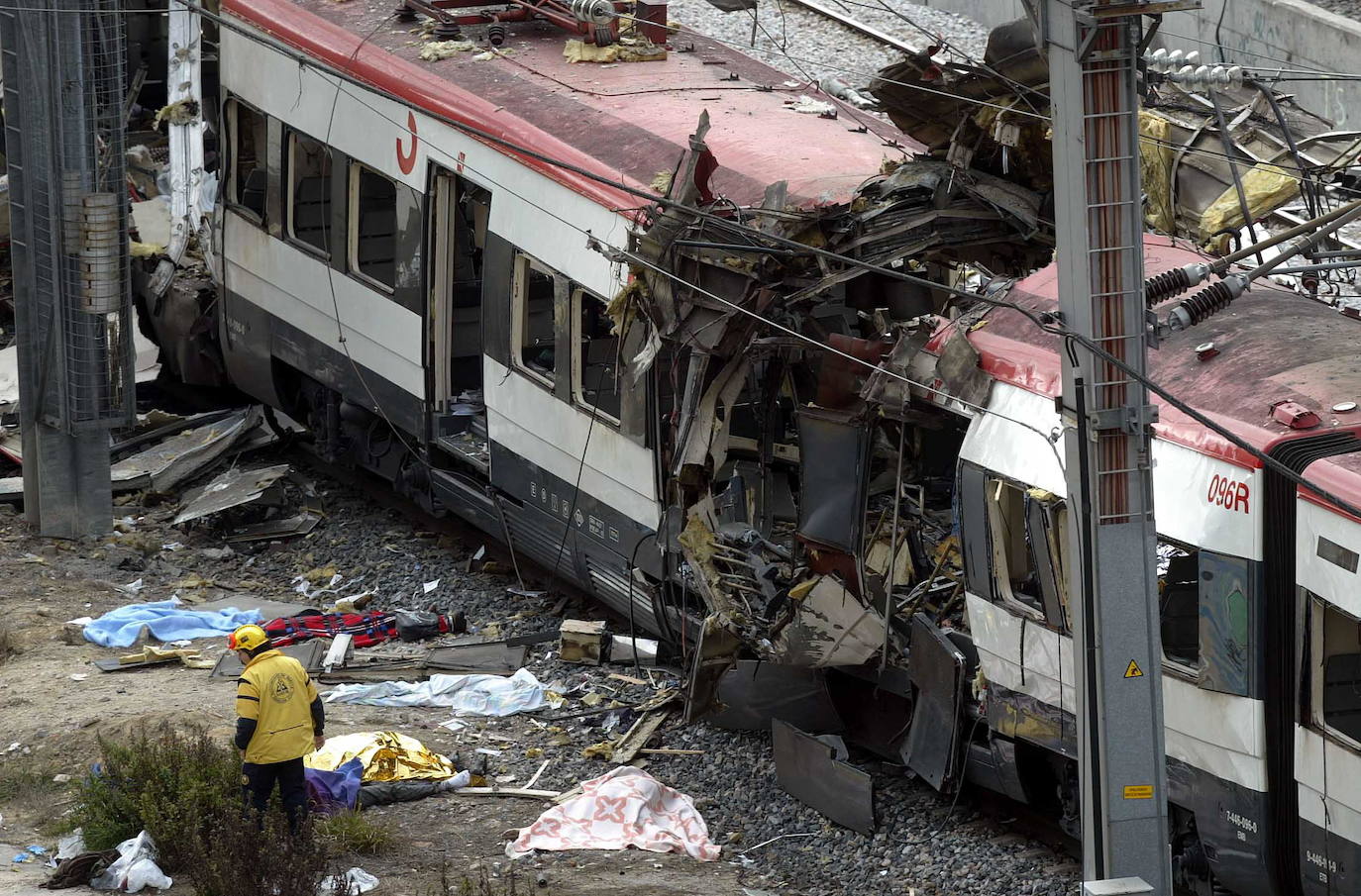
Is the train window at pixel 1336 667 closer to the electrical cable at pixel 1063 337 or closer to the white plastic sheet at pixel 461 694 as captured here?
the electrical cable at pixel 1063 337

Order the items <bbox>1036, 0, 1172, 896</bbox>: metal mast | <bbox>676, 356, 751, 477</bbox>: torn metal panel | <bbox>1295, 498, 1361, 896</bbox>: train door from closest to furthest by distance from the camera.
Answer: <bbox>1036, 0, 1172, 896</bbox>: metal mast
<bbox>1295, 498, 1361, 896</bbox>: train door
<bbox>676, 356, 751, 477</bbox>: torn metal panel

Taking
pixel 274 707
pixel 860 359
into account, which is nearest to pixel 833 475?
pixel 860 359

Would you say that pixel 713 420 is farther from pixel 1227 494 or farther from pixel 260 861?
pixel 260 861

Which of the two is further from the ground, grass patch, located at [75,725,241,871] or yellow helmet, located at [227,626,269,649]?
yellow helmet, located at [227,626,269,649]

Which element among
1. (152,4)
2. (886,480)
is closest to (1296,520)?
(886,480)

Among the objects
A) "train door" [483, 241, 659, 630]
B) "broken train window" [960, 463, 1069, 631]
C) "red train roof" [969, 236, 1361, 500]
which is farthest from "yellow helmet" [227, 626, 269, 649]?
"red train roof" [969, 236, 1361, 500]

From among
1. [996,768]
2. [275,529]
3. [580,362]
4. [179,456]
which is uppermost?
[580,362]

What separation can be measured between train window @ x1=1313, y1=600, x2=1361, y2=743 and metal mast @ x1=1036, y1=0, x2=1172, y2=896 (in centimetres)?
77

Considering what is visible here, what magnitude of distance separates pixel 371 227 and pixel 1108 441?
8.18m

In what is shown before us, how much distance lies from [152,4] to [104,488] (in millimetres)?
9321

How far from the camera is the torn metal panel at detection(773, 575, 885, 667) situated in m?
9.99

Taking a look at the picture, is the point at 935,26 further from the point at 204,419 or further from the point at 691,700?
the point at 691,700

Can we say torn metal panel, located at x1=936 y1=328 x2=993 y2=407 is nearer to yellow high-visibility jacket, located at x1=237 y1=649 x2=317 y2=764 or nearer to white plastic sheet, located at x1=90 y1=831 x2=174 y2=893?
yellow high-visibility jacket, located at x1=237 y1=649 x2=317 y2=764

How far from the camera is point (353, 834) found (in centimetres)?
943
